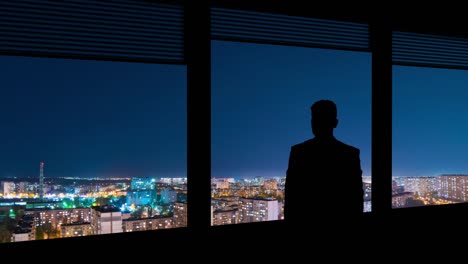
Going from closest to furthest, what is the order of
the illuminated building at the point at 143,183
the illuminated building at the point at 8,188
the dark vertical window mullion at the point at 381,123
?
the illuminated building at the point at 8,188
the illuminated building at the point at 143,183
the dark vertical window mullion at the point at 381,123

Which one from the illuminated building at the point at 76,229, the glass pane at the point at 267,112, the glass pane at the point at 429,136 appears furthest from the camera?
the glass pane at the point at 429,136

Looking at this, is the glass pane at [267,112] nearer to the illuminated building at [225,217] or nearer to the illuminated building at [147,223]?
the illuminated building at [225,217]

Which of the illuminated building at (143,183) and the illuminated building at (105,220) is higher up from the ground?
the illuminated building at (143,183)

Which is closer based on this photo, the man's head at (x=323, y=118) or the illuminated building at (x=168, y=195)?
the man's head at (x=323, y=118)

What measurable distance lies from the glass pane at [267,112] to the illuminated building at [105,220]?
25.3 inches

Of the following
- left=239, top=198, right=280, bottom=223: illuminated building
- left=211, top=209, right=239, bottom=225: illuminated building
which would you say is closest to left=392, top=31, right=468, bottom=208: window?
left=239, top=198, right=280, bottom=223: illuminated building

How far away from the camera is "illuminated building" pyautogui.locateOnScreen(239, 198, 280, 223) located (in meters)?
2.62

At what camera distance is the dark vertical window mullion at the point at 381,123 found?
3.07 metres

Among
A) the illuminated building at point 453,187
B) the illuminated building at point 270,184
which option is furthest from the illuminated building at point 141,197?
the illuminated building at point 453,187

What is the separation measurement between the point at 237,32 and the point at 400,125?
165 cm

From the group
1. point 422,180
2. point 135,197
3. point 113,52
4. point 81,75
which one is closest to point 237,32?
point 113,52

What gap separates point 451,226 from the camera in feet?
11.2

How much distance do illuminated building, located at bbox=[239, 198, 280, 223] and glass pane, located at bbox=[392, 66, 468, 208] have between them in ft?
3.73

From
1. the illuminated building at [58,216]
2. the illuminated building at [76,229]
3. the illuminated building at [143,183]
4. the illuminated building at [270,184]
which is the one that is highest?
the illuminated building at [143,183]
